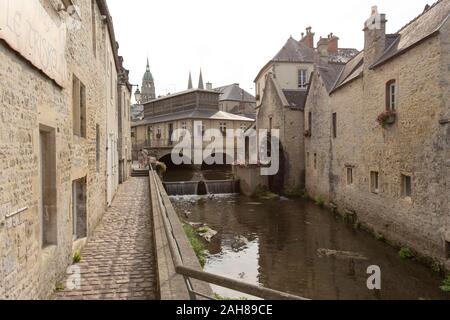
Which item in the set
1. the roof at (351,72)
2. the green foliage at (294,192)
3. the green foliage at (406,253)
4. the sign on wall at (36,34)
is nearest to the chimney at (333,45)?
the roof at (351,72)

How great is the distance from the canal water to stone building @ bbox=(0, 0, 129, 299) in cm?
520

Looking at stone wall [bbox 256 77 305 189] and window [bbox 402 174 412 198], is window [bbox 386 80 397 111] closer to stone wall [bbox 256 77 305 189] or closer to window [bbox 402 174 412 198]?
window [bbox 402 174 412 198]

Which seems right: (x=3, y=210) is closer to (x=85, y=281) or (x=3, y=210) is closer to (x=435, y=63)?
(x=85, y=281)

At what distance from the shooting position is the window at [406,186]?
1218 centimetres

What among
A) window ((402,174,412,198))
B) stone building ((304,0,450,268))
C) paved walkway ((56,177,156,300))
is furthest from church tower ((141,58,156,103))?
window ((402,174,412,198))

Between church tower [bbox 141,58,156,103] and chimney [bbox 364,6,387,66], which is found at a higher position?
church tower [bbox 141,58,156,103]

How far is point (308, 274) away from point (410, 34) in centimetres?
952

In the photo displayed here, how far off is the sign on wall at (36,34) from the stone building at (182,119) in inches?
1323

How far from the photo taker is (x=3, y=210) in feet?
11.8

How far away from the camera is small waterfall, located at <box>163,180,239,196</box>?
25477 mm

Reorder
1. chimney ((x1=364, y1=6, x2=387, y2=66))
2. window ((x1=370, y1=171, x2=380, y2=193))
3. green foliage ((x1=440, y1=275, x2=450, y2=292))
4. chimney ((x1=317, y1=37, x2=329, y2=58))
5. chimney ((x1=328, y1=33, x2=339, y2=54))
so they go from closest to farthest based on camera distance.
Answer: green foliage ((x1=440, y1=275, x2=450, y2=292)) < chimney ((x1=364, y1=6, x2=387, y2=66)) < window ((x1=370, y1=171, x2=380, y2=193)) < chimney ((x1=317, y1=37, x2=329, y2=58)) < chimney ((x1=328, y1=33, x2=339, y2=54))
